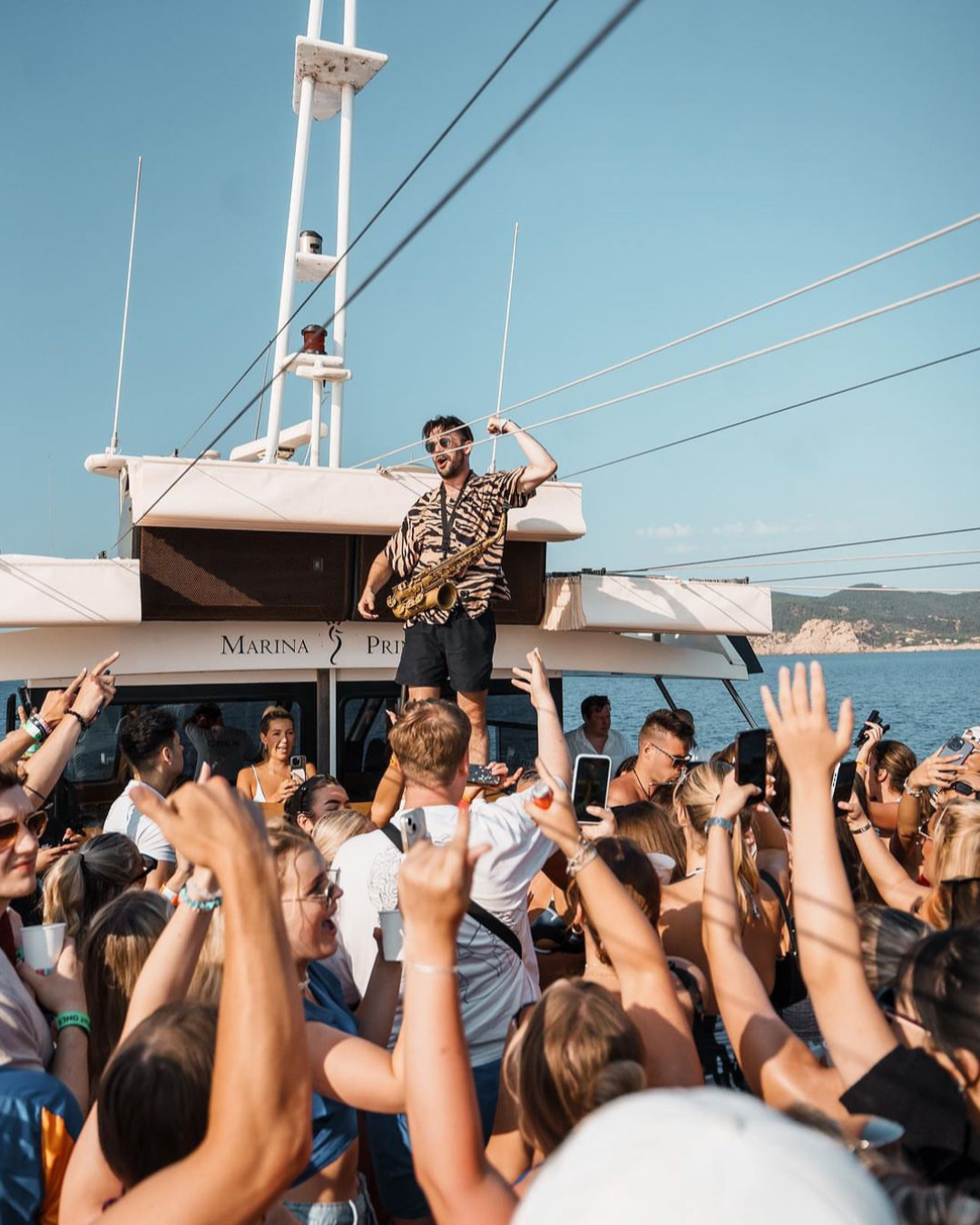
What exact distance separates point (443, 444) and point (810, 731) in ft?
13.5

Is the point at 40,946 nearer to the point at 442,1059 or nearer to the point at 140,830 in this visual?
the point at 442,1059

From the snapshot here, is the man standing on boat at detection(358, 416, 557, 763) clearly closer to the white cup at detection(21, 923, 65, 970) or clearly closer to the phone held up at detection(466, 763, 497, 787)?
the phone held up at detection(466, 763, 497, 787)

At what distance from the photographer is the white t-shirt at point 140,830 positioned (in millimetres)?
4605

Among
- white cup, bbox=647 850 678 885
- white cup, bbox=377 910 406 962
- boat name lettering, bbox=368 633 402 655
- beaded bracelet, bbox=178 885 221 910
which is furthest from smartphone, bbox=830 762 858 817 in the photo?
boat name lettering, bbox=368 633 402 655

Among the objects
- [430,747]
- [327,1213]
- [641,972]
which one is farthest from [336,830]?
[641,972]

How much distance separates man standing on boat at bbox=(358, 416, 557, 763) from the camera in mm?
6141

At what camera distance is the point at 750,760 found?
3205mm

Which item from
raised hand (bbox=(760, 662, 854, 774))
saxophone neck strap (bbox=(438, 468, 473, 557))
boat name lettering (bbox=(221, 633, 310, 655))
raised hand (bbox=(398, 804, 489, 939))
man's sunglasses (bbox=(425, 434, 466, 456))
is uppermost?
man's sunglasses (bbox=(425, 434, 466, 456))

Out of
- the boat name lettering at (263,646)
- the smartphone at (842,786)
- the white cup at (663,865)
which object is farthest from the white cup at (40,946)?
the boat name lettering at (263,646)

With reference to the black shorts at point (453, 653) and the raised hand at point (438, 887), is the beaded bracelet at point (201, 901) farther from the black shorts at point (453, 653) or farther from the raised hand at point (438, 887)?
the black shorts at point (453, 653)

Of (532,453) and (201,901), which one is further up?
(532,453)

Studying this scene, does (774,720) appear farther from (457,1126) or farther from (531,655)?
(531,655)

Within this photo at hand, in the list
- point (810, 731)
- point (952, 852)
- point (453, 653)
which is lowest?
point (952, 852)

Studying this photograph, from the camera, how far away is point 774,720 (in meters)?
2.40
